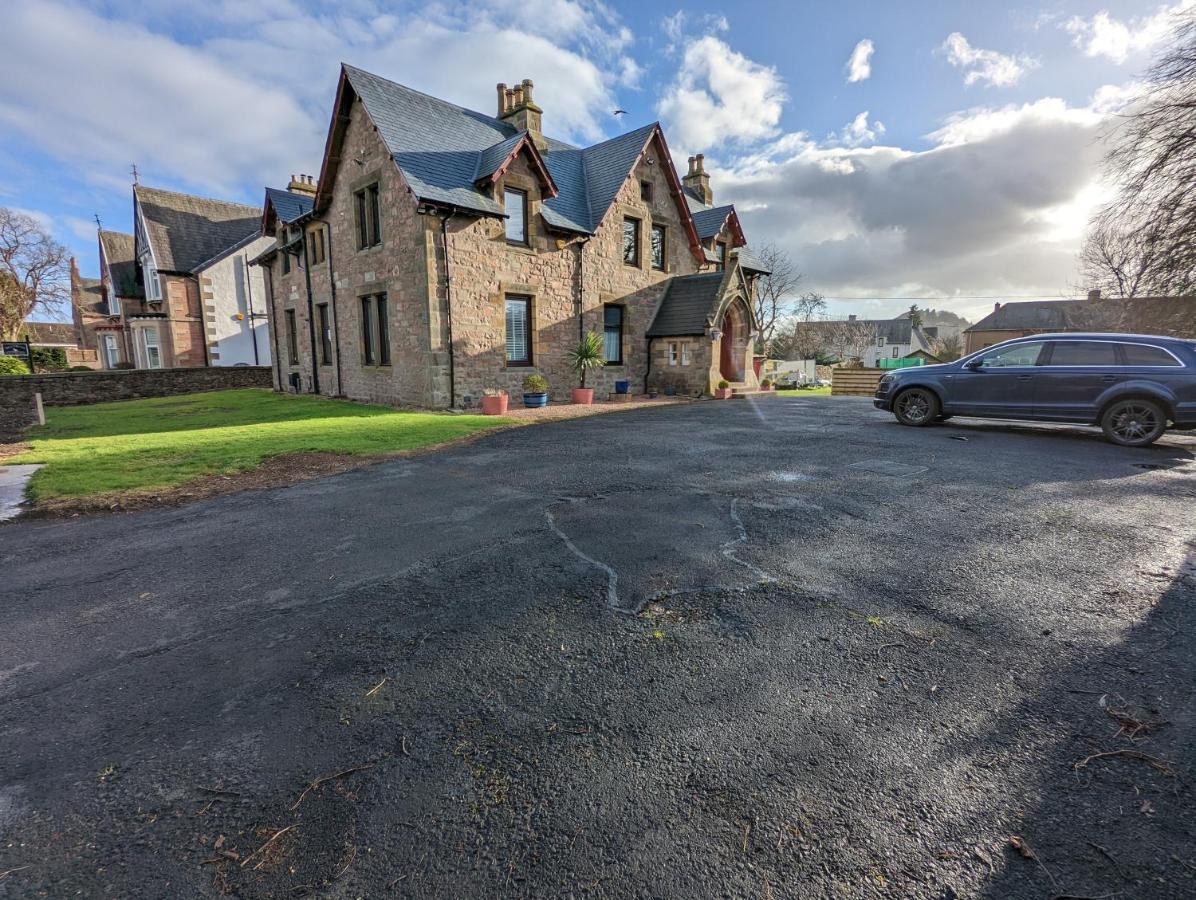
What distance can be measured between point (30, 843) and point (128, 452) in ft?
32.8

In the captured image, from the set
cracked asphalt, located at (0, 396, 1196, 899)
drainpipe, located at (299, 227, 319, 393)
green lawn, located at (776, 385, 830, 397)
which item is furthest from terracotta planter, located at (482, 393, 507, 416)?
green lawn, located at (776, 385, 830, 397)

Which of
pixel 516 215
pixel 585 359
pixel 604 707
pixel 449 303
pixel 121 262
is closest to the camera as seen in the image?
pixel 604 707

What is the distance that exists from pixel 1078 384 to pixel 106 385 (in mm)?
31775

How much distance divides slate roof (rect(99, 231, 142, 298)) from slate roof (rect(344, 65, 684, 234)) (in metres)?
31.1

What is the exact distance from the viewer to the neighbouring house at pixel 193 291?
30.8 m

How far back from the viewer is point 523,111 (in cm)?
2025

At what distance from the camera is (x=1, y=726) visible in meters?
2.64

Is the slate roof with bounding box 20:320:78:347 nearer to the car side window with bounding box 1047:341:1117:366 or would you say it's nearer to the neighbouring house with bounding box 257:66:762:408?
the neighbouring house with bounding box 257:66:762:408

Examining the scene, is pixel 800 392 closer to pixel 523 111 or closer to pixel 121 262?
pixel 523 111

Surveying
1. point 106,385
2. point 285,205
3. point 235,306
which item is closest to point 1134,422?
point 285,205

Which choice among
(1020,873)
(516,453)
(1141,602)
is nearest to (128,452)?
(516,453)

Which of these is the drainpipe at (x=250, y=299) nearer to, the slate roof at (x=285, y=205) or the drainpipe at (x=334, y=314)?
the slate roof at (x=285, y=205)

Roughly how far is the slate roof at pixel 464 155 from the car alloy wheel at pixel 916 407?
11830mm

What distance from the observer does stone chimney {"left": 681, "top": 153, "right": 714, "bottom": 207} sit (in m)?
30.5
